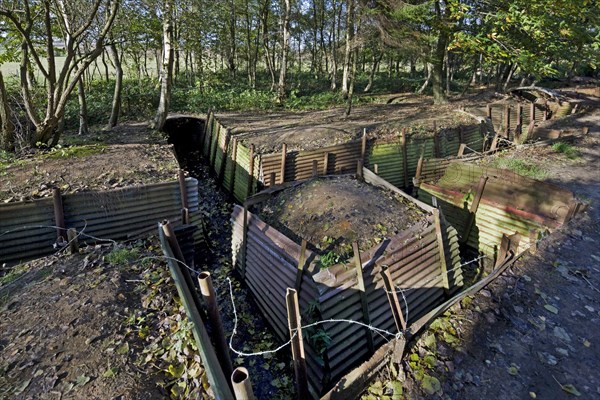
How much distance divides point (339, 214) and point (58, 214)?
227 inches

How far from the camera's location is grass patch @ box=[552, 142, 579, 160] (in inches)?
454

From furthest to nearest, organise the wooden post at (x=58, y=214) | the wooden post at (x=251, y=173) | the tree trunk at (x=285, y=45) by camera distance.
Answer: the tree trunk at (x=285, y=45) < the wooden post at (x=251, y=173) < the wooden post at (x=58, y=214)

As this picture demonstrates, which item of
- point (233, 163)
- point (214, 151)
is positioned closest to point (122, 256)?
point (233, 163)

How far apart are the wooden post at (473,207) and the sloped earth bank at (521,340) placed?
86.4 inches

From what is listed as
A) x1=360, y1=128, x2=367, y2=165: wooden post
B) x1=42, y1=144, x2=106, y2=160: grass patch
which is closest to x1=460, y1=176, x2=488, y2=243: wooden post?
x1=360, y1=128, x2=367, y2=165: wooden post

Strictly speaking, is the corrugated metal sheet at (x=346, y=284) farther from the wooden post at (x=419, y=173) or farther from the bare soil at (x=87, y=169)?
the wooden post at (x=419, y=173)

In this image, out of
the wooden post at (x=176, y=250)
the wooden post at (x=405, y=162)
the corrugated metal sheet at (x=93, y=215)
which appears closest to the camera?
the wooden post at (x=176, y=250)

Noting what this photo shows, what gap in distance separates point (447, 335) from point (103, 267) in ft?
17.4

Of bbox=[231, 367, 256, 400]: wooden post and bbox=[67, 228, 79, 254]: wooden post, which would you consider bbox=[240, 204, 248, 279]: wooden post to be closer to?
bbox=[67, 228, 79, 254]: wooden post

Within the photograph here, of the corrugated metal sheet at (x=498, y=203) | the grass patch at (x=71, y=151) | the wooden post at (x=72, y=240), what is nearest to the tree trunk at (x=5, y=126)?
the grass patch at (x=71, y=151)

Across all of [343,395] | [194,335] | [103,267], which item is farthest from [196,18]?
[343,395]

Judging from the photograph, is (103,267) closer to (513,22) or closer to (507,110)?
(513,22)

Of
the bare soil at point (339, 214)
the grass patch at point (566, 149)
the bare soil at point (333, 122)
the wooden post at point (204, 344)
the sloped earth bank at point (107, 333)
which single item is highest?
the bare soil at point (333, 122)

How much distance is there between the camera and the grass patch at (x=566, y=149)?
1153 centimetres
